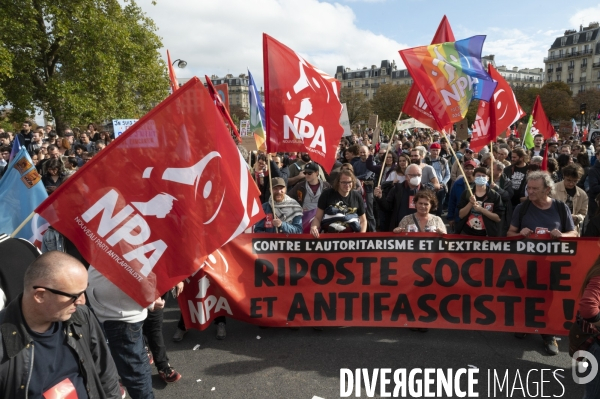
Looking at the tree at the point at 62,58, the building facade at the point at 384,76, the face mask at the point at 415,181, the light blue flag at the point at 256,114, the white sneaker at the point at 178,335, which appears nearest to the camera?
the white sneaker at the point at 178,335

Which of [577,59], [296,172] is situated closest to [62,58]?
[296,172]

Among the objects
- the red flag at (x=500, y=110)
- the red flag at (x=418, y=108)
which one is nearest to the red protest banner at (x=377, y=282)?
the red flag at (x=418, y=108)

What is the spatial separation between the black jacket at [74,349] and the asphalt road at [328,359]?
156cm

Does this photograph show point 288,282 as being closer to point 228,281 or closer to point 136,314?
point 228,281

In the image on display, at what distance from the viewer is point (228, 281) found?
4.48 meters

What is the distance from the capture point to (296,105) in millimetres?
4758

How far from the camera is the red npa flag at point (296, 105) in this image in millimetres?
4668

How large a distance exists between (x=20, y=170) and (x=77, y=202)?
1.78 metres

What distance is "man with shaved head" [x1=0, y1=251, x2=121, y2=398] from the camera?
174cm

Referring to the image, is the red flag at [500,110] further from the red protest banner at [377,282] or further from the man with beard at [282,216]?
the man with beard at [282,216]

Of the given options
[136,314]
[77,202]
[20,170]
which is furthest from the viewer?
[20,170]

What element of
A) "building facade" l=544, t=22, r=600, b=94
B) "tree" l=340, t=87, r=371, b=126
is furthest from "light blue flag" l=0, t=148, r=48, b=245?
"building facade" l=544, t=22, r=600, b=94

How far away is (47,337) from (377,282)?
129 inches

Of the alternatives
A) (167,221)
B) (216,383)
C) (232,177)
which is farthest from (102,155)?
(216,383)
